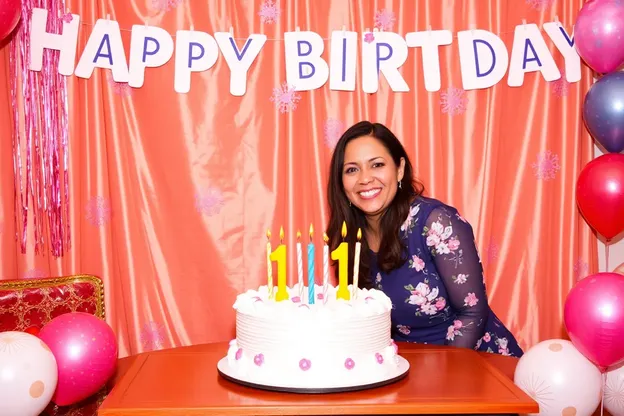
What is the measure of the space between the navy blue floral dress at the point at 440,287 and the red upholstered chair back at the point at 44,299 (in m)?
1.01

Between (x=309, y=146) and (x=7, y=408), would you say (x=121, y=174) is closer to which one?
(x=309, y=146)

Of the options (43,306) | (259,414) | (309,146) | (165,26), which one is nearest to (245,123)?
(309,146)

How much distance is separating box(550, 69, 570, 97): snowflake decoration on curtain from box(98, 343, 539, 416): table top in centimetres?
161

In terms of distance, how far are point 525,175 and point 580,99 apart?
395 millimetres

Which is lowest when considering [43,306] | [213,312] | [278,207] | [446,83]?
[213,312]

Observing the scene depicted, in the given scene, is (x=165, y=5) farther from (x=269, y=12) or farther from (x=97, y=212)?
(x=97, y=212)

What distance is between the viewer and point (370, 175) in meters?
2.46

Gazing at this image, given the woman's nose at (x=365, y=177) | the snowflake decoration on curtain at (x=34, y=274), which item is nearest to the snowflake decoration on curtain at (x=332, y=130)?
the woman's nose at (x=365, y=177)

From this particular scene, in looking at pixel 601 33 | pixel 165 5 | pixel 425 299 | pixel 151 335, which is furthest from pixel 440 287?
pixel 165 5

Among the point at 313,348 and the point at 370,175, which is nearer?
the point at 313,348

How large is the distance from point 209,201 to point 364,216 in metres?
0.74

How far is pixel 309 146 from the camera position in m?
2.98

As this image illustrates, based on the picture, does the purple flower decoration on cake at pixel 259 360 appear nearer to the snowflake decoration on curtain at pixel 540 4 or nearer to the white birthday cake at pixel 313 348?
the white birthday cake at pixel 313 348

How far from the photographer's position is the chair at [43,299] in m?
2.31
